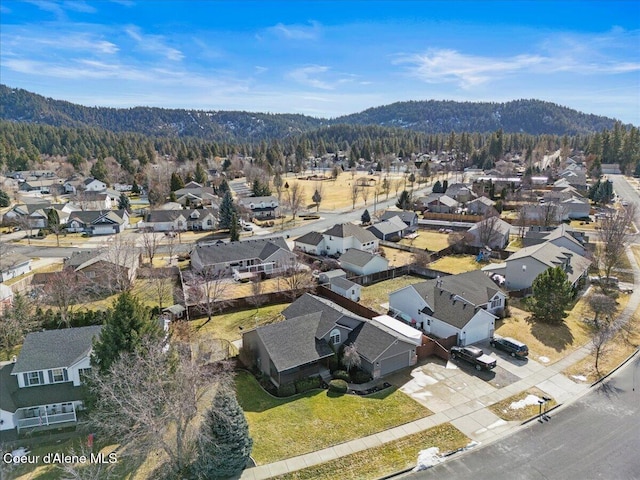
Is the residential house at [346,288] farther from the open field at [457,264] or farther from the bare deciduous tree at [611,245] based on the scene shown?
the bare deciduous tree at [611,245]

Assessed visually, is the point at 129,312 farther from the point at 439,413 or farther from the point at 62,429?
the point at 439,413

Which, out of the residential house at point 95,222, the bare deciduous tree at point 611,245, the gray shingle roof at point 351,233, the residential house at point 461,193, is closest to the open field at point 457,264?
the gray shingle roof at point 351,233

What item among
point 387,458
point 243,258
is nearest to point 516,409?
point 387,458

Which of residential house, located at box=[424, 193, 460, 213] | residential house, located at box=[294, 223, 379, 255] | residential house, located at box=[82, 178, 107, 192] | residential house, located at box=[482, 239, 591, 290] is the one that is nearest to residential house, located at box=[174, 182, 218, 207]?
residential house, located at box=[82, 178, 107, 192]

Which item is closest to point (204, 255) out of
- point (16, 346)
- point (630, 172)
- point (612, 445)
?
point (16, 346)

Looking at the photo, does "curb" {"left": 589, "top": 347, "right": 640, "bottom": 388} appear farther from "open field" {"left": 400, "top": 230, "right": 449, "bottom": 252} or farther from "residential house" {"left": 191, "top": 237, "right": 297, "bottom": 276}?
"residential house" {"left": 191, "top": 237, "right": 297, "bottom": 276}
